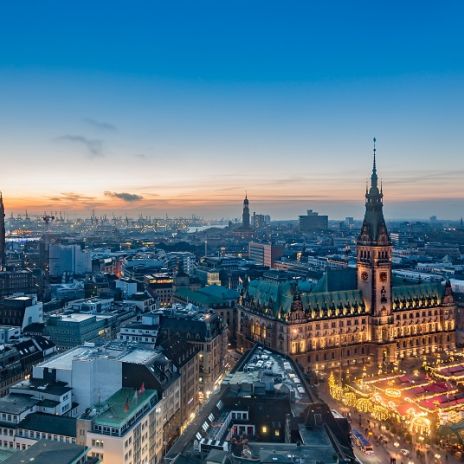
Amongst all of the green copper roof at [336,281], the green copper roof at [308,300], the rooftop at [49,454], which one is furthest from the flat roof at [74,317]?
the rooftop at [49,454]

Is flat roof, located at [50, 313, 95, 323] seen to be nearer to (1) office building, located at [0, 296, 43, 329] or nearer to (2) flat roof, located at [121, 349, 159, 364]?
(1) office building, located at [0, 296, 43, 329]

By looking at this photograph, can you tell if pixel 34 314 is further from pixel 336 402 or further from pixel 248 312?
pixel 336 402

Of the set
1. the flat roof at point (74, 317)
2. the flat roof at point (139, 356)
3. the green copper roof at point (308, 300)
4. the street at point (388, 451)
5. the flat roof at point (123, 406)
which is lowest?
the street at point (388, 451)

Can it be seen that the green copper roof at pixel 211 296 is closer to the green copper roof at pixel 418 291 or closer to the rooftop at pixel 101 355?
the green copper roof at pixel 418 291

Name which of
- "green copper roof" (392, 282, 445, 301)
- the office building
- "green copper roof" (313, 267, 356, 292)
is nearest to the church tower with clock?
"green copper roof" (313, 267, 356, 292)

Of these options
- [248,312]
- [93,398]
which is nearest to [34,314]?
[248,312]
